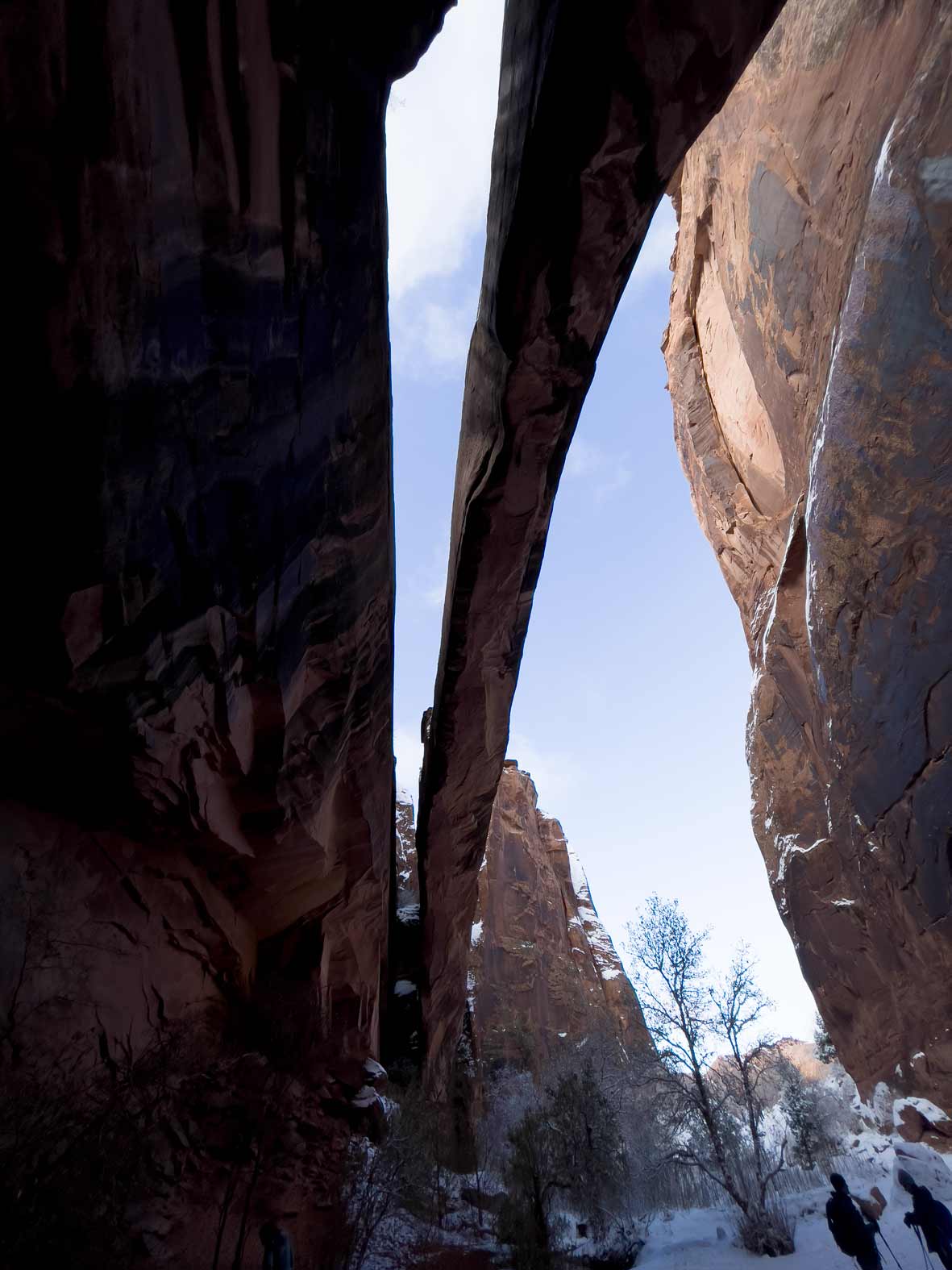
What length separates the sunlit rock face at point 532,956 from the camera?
2595 cm

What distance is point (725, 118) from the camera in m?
11.2

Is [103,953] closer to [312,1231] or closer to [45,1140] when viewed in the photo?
[45,1140]

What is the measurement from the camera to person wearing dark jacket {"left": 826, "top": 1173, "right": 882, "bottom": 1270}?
6484 mm

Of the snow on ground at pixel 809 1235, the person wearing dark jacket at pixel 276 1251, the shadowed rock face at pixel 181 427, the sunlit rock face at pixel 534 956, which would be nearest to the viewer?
the shadowed rock face at pixel 181 427

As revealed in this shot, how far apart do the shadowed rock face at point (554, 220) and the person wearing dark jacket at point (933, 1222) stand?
678 cm

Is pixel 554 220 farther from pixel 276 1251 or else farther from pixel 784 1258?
pixel 784 1258

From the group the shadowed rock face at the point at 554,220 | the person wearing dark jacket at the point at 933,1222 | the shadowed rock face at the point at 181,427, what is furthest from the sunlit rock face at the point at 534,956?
the shadowed rock face at the point at 181,427

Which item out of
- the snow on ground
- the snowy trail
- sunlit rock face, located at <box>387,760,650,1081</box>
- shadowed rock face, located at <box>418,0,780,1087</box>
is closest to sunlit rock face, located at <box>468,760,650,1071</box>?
sunlit rock face, located at <box>387,760,650,1081</box>

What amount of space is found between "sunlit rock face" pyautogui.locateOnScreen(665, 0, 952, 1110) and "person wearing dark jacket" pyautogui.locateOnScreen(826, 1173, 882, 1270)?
1.73m

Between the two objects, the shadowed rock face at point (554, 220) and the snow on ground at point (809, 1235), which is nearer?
the shadowed rock face at point (554, 220)

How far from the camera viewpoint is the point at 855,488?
22.7 feet

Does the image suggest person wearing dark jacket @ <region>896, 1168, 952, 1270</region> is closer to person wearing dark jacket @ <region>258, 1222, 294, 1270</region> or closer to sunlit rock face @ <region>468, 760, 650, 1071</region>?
person wearing dark jacket @ <region>258, 1222, 294, 1270</region>

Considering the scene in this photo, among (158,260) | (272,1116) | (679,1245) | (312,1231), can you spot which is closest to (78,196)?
(158,260)

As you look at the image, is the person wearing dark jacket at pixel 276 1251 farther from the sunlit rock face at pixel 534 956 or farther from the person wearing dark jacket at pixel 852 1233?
the sunlit rock face at pixel 534 956
